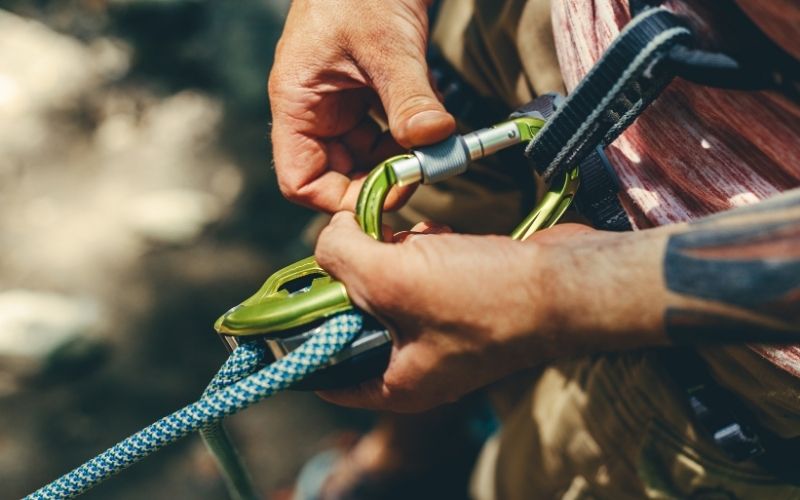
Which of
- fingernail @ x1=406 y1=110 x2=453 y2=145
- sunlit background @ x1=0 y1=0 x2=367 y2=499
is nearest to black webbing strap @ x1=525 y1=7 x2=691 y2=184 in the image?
fingernail @ x1=406 y1=110 x2=453 y2=145

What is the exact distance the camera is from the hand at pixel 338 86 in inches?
28.9

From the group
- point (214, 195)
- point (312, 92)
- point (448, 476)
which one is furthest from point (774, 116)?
point (214, 195)

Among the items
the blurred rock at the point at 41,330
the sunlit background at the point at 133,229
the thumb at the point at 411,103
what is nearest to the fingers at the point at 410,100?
the thumb at the point at 411,103

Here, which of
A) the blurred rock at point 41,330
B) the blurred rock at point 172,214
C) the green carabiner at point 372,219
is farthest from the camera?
the blurred rock at point 172,214

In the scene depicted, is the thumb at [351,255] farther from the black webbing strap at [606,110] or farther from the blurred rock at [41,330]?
the blurred rock at [41,330]

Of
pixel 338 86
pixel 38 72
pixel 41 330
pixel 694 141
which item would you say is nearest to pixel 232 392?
pixel 338 86

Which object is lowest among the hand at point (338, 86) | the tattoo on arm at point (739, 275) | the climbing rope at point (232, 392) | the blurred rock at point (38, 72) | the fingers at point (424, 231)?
the tattoo on arm at point (739, 275)

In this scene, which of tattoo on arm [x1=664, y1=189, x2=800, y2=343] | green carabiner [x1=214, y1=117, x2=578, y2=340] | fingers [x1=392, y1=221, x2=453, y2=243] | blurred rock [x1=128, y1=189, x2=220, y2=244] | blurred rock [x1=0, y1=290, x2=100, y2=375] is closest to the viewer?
tattoo on arm [x1=664, y1=189, x2=800, y2=343]

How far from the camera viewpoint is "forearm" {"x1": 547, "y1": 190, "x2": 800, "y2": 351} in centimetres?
48

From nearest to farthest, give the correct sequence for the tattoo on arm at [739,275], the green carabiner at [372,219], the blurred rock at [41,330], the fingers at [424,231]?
the tattoo on arm at [739,275] < the green carabiner at [372,219] < the fingers at [424,231] < the blurred rock at [41,330]

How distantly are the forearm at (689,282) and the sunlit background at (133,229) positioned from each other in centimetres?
116

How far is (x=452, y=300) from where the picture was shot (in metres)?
0.54

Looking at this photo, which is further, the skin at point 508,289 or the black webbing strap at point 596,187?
the black webbing strap at point 596,187

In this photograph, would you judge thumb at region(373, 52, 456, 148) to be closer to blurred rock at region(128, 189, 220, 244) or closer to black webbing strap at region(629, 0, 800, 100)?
black webbing strap at region(629, 0, 800, 100)
